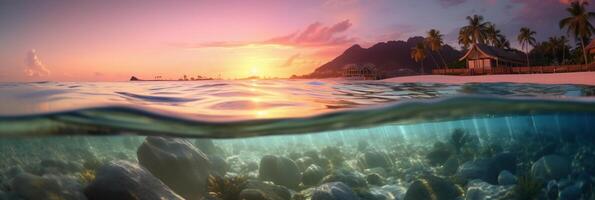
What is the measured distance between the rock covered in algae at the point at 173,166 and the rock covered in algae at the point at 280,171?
1.51m

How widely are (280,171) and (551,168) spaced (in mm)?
6821

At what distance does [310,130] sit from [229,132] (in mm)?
2195

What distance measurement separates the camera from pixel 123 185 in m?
9.03

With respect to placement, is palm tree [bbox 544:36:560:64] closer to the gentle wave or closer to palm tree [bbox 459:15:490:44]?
palm tree [bbox 459:15:490:44]

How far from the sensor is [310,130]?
39.0ft

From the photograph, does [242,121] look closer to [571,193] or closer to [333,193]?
[333,193]

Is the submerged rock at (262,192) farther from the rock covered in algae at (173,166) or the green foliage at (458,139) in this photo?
the green foliage at (458,139)

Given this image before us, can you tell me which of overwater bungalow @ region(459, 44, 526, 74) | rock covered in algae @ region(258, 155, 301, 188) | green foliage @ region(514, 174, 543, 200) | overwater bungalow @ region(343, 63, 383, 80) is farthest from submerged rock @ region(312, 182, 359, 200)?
overwater bungalow @ region(459, 44, 526, 74)

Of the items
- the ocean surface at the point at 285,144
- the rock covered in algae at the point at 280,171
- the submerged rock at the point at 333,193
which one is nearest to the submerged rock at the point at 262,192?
the ocean surface at the point at 285,144

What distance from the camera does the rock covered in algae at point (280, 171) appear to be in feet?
37.2

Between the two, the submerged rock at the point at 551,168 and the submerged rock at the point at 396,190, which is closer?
the submerged rock at the point at 396,190

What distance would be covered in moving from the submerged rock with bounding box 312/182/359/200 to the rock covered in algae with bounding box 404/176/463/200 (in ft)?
4.46

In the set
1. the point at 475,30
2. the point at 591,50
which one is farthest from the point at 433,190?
the point at 475,30

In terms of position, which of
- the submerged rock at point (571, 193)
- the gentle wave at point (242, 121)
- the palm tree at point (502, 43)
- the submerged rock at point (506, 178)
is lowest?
the submerged rock at point (571, 193)
